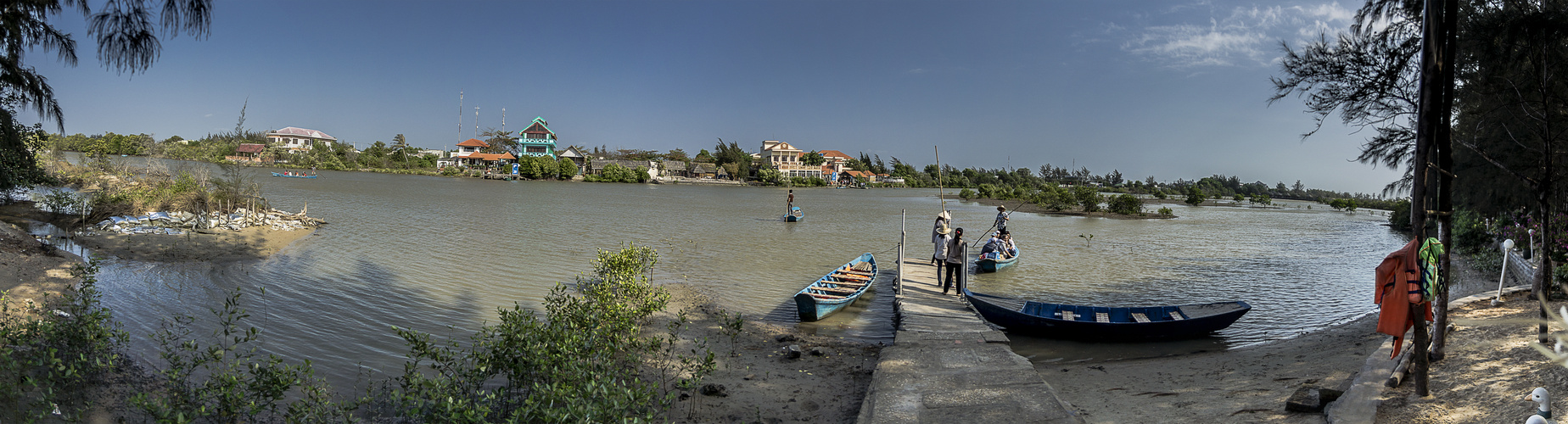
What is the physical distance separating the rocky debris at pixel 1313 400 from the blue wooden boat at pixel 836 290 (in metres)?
5.91

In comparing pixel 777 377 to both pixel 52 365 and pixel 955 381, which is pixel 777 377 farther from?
pixel 52 365

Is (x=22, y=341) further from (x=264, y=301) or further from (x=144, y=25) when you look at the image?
(x=264, y=301)

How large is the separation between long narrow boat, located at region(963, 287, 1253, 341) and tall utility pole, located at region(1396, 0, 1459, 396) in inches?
151

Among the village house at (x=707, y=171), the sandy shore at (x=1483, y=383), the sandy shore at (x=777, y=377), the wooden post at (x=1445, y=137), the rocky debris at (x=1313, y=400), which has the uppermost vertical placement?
the village house at (x=707, y=171)

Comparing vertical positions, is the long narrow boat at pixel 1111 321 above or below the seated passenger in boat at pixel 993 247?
below

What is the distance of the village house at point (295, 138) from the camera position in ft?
301

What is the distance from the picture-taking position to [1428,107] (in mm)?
5258

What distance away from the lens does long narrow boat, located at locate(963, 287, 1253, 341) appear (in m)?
9.09

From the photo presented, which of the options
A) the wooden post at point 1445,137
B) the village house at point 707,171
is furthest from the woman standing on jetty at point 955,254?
the village house at point 707,171

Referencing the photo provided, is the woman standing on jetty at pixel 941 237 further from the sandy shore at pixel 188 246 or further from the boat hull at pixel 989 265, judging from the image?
the sandy shore at pixel 188 246

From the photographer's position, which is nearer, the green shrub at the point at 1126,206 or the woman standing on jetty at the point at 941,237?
the woman standing on jetty at the point at 941,237

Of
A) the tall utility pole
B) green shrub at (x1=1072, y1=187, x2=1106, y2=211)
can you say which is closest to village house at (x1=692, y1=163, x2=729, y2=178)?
green shrub at (x1=1072, y1=187, x2=1106, y2=211)

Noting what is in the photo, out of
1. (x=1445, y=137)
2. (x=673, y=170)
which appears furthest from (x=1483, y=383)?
(x=673, y=170)

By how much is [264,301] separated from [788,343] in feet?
26.4
